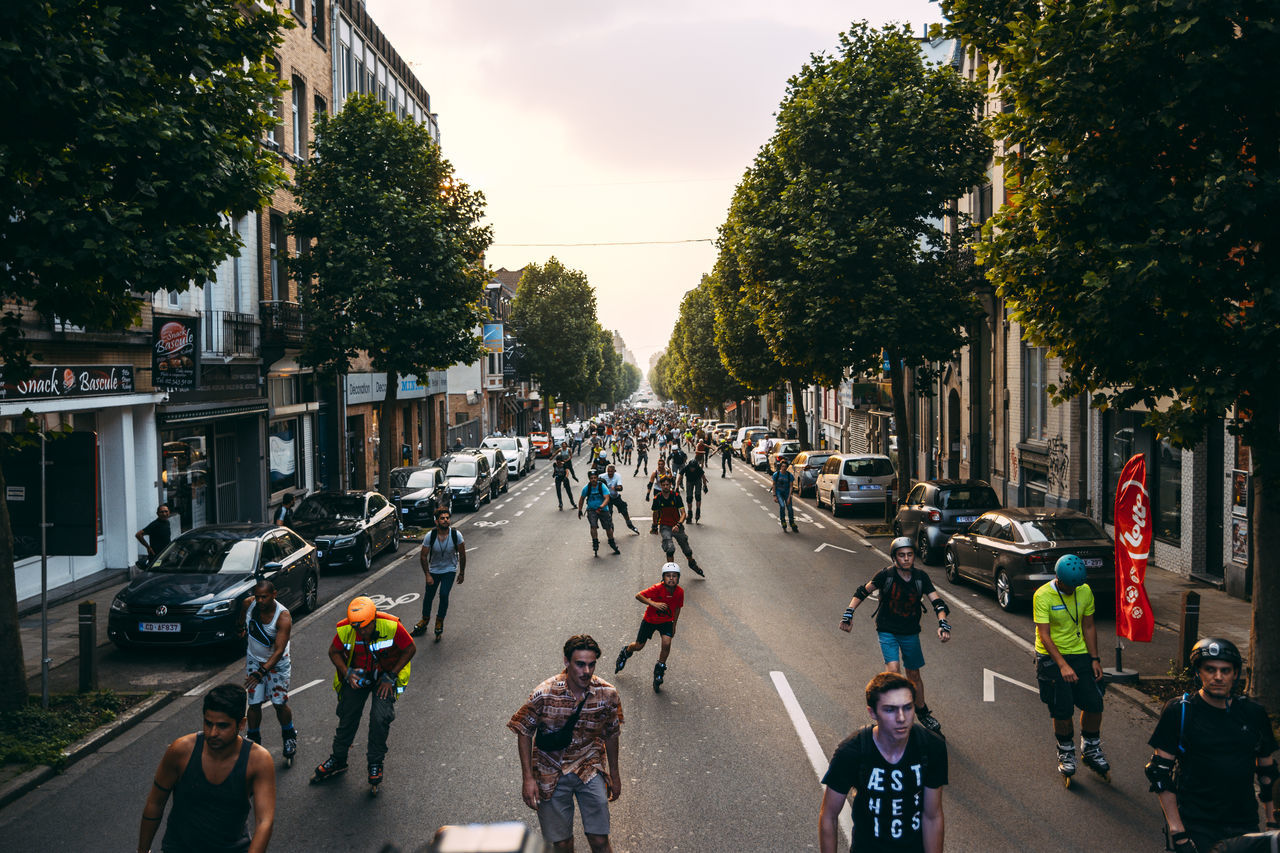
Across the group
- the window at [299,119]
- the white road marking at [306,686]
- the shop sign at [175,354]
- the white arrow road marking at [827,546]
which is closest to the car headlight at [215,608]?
the white road marking at [306,686]

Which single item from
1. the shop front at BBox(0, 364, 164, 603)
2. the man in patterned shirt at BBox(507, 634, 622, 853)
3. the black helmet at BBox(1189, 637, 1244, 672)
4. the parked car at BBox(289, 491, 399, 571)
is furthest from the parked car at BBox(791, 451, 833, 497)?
the man in patterned shirt at BBox(507, 634, 622, 853)

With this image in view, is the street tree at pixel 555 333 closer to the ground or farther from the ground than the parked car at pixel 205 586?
farther from the ground

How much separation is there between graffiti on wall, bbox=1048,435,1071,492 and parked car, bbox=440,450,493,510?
1614 centimetres

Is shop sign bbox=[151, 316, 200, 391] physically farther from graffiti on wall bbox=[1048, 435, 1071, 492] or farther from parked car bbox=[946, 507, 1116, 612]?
graffiti on wall bbox=[1048, 435, 1071, 492]

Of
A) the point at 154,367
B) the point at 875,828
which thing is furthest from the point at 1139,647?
the point at 154,367

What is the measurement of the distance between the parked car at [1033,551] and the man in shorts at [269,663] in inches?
383

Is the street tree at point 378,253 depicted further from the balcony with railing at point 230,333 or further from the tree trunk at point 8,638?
the tree trunk at point 8,638

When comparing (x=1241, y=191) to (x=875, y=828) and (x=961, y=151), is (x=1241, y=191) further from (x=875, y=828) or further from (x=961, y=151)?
(x=961, y=151)

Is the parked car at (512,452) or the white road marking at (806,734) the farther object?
the parked car at (512,452)

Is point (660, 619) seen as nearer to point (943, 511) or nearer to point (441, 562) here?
point (441, 562)

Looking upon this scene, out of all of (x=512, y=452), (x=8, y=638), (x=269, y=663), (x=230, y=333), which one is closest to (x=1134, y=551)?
(x=269, y=663)

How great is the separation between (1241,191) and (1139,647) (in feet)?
20.2

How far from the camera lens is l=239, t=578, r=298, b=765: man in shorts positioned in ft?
26.8

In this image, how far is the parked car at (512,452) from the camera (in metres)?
42.5
